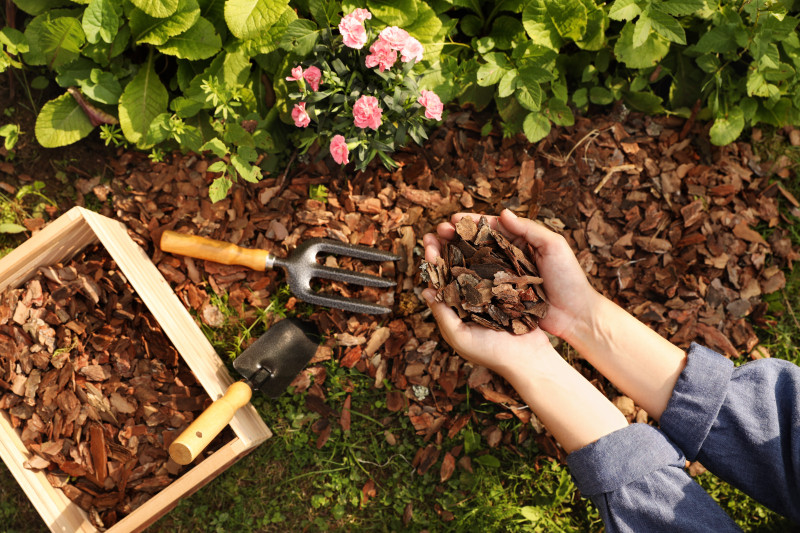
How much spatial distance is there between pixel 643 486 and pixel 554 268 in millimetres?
929

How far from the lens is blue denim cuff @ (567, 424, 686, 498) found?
6.45 ft

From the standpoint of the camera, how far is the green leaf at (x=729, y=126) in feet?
8.96

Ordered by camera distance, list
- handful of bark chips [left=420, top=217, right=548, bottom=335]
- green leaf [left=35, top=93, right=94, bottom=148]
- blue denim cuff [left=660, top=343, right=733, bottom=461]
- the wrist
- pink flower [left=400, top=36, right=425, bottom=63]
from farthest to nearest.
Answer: green leaf [left=35, top=93, right=94, bottom=148], the wrist, handful of bark chips [left=420, top=217, right=548, bottom=335], pink flower [left=400, top=36, right=425, bottom=63], blue denim cuff [left=660, top=343, right=733, bottom=461]

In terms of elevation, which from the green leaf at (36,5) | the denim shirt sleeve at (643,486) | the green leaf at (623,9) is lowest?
the denim shirt sleeve at (643,486)

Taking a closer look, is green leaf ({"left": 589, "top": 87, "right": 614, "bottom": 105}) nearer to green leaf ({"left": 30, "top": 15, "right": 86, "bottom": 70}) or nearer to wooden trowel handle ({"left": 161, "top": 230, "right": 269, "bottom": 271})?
wooden trowel handle ({"left": 161, "top": 230, "right": 269, "bottom": 271})

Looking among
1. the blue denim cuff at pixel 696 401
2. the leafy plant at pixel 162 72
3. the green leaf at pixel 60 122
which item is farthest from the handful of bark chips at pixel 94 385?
the blue denim cuff at pixel 696 401

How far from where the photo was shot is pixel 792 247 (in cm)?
292

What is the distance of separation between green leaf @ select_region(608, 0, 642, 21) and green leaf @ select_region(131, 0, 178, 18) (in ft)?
6.43

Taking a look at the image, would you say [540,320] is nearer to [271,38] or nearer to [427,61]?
[427,61]

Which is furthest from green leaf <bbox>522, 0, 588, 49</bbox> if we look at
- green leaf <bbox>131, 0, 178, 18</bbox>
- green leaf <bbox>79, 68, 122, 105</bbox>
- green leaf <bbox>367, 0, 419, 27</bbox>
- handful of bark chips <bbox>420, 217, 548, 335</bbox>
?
green leaf <bbox>79, 68, 122, 105</bbox>

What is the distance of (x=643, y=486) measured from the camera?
1952 millimetres

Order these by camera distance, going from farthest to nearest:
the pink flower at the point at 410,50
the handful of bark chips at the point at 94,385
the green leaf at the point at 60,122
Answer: the green leaf at the point at 60,122
the handful of bark chips at the point at 94,385
the pink flower at the point at 410,50

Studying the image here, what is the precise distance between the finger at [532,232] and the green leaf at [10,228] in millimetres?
2602

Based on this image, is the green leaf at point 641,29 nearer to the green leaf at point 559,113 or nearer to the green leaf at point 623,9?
the green leaf at point 623,9
